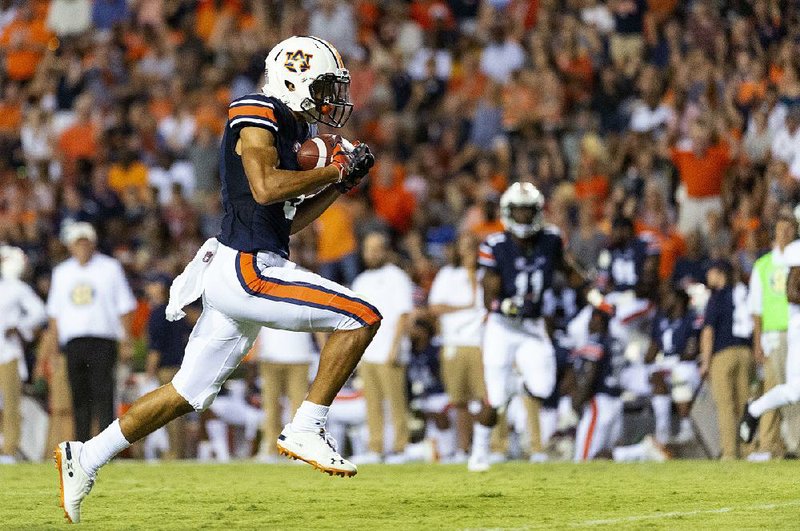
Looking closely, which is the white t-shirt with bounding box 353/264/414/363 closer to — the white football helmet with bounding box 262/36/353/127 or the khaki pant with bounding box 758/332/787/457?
the khaki pant with bounding box 758/332/787/457

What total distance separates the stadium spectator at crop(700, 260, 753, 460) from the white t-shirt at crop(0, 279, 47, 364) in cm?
590

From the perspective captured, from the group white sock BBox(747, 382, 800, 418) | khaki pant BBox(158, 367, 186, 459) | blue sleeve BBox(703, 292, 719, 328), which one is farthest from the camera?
khaki pant BBox(158, 367, 186, 459)

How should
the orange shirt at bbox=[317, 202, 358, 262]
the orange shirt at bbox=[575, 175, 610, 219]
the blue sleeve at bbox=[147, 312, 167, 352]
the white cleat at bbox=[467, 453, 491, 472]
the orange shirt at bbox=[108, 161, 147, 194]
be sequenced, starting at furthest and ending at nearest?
the orange shirt at bbox=[108, 161, 147, 194]
the orange shirt at bbox=[317, 202, 358, 262]
the orange shirt at bbox=[575, 175, 610, 219]
the blue sleeve at bbox=[147, 312, 167, 352]
the white cleat at bbox=[467, 453, 491, 472]

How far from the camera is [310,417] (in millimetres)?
6957

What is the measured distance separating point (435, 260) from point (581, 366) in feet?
9.09

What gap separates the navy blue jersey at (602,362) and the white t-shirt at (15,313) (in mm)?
4875

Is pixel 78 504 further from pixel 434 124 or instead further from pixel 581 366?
pixel 434 124

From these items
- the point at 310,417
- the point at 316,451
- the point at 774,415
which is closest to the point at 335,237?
the point at 774,415

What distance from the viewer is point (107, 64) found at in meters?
Result: 18.8

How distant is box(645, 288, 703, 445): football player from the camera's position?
12.8 meters

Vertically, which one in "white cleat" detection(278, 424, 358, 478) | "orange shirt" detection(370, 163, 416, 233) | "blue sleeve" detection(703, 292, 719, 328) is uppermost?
"orange shirt" detection(370, 163, 416, 233)

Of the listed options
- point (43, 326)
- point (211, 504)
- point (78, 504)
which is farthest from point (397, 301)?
point (78, 504)

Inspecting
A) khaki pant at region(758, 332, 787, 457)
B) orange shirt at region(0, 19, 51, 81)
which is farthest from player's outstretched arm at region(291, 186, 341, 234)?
orange shirt at region(0, 19, 51, 81)

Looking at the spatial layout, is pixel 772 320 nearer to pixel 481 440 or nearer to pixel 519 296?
pixel 519 296
